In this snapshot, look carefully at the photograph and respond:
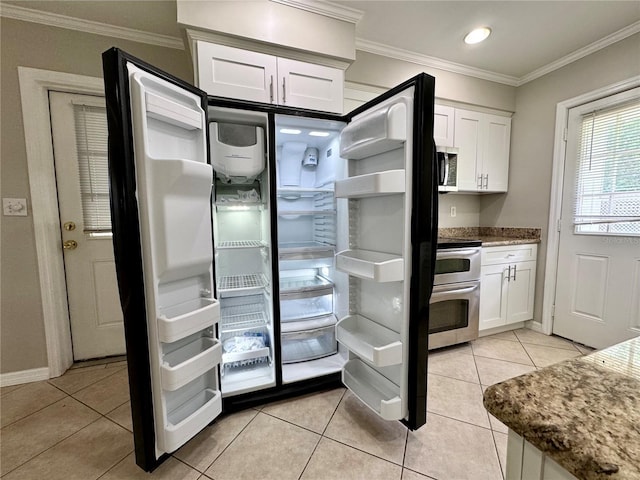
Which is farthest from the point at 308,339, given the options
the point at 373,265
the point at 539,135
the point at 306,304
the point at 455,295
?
the point at 539,135

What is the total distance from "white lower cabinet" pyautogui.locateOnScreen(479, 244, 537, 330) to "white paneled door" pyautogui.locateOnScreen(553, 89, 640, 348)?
0.22m

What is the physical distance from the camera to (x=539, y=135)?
2.63m

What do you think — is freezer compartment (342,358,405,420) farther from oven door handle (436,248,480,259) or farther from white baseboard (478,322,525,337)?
white baseboard (478,322,525,337)

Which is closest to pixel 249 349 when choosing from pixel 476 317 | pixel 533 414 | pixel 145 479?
pixel 145 479

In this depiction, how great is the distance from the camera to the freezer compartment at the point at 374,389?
1.32 m

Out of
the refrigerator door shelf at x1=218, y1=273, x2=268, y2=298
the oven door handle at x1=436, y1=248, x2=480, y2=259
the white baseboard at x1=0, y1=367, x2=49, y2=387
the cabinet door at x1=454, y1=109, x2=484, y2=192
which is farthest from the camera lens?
the cabinet door at x1=454, y1=109, x2=484, y2=192

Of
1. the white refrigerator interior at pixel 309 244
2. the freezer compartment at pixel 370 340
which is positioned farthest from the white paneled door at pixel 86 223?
the freezer compartment at pixel 370 340

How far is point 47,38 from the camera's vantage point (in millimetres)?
1844

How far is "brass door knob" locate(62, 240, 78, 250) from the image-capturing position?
6.70 feet

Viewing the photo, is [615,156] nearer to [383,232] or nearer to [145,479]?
[383,232]

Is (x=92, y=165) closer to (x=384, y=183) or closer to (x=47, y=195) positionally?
(x=47, y=195)

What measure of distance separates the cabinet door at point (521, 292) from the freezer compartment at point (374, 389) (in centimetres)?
178

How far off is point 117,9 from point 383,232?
7.37 feet

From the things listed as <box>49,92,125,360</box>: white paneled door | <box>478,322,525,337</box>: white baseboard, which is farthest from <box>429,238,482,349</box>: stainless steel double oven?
<box>49,92,125,360</box>: white paneled door
